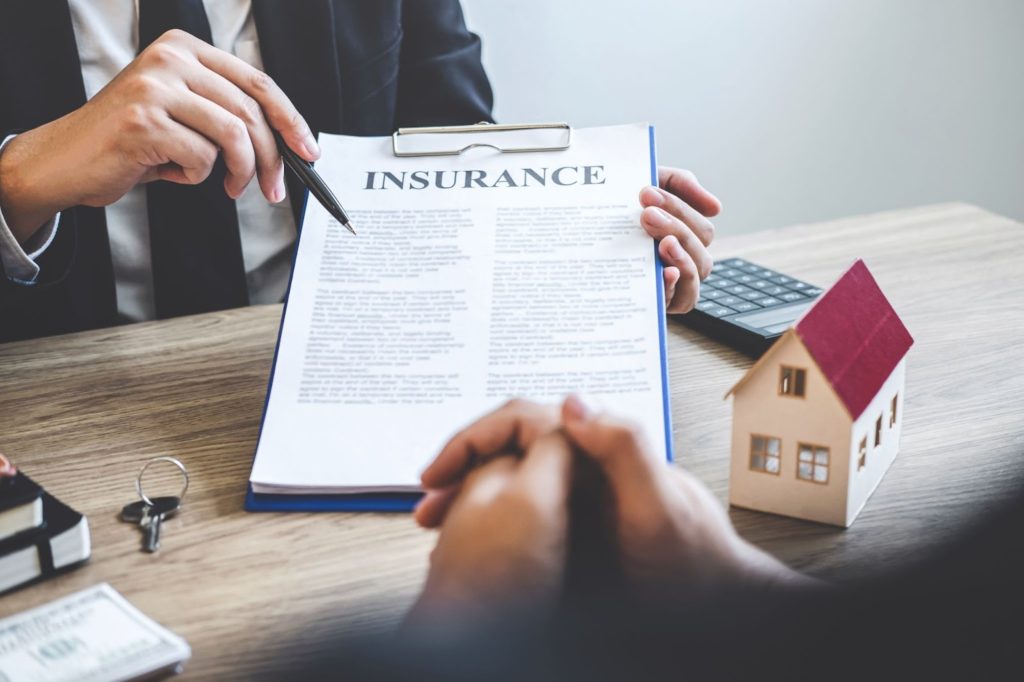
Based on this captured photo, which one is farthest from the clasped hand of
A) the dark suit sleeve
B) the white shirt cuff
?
the dark suit sleeve

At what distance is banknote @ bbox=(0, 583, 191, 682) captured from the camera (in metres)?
0.48

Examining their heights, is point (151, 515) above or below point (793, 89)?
below

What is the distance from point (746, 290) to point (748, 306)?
0.17 ft

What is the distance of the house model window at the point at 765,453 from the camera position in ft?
2.04

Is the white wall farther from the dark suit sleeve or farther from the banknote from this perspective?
the banknote

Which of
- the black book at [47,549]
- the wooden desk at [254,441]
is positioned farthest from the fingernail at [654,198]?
the black book at [47,549]

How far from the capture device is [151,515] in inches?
25.7

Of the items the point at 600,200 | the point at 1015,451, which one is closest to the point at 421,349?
the point at 600,200

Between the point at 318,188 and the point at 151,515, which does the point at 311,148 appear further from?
the point at 151,515

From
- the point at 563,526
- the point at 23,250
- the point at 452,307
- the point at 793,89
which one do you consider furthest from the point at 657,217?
the point at 793,89

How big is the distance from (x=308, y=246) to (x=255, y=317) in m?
0.27

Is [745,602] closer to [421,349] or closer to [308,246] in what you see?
[421,349]

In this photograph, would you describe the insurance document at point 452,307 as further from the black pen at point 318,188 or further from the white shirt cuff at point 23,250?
the white shirt cuff at point 23,250

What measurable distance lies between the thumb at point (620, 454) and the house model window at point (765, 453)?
8.2 inches
